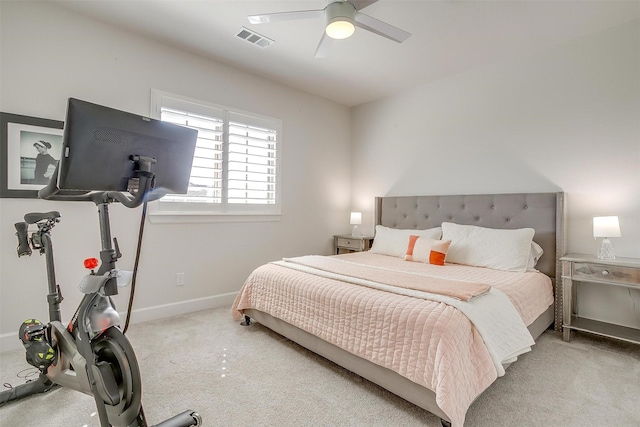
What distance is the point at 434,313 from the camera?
1651mm

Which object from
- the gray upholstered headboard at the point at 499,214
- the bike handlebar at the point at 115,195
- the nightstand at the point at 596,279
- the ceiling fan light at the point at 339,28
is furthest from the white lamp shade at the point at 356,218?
the bike handlebar at the point at 115,195

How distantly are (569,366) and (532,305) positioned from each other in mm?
438

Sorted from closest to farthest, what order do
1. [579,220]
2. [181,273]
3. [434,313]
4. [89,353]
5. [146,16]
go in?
[89,353] < [434,313] < [146,16] < [579,220] < [181,273]

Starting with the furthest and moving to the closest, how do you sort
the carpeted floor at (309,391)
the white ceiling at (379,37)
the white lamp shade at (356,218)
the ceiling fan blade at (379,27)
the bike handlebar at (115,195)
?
the white lamp shade at (356,218)
the white ceiling at (379,37)
the ceiling fan blade at (379,27)
the carpeted floor at (309,391)
the bike handlebar at (115,195)

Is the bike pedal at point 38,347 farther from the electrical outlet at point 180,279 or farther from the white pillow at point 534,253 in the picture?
the white pillow at point 534,253

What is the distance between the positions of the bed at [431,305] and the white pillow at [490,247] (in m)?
0.02

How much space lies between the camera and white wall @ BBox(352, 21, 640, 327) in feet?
8.87

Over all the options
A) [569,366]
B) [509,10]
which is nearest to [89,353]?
[569,366]

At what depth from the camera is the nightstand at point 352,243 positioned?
14.0 feet

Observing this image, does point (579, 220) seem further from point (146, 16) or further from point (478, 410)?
point (146, 16)

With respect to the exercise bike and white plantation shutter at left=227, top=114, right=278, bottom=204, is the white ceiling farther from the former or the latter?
the exercise bike

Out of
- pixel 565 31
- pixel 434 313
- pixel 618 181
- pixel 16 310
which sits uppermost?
pixel 565 31

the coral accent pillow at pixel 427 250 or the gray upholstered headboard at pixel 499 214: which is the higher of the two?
the gray upholstered headboard at pixel 499 214

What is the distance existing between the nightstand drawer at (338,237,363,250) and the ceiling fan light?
264cm
